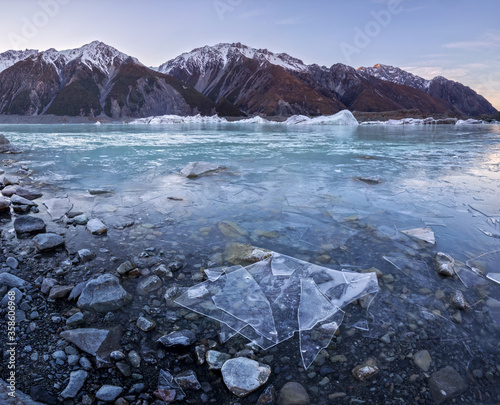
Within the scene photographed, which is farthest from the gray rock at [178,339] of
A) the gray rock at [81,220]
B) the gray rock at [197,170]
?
the gray rock at [197,170]

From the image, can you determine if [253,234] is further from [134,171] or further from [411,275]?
[134,171]

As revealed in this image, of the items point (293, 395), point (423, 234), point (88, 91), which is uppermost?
point (88, 91)

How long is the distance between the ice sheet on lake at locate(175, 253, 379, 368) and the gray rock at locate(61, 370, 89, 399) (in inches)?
38.1

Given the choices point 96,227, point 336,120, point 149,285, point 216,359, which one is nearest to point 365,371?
point 216,359

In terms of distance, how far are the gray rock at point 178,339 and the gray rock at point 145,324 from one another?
0.18 metres

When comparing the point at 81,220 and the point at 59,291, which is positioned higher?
the point at 81,220

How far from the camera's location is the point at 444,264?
3.32 m

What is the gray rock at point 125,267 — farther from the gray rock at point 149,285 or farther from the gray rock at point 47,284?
the gray rock at point 47,284

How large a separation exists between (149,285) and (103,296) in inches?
17.7

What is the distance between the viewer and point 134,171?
9523 mm

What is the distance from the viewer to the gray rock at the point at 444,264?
10.7 ft

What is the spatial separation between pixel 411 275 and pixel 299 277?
4.31 feet

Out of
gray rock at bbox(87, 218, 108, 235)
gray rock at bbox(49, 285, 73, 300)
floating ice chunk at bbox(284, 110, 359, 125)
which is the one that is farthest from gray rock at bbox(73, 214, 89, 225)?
floating ice chunk at bbox(284, 110, 359, 125)

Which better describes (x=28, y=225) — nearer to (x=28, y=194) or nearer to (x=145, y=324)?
(x=28, y=194)
